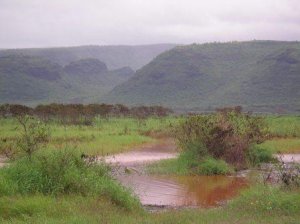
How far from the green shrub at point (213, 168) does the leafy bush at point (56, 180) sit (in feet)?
26.9

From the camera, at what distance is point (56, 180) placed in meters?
13.0

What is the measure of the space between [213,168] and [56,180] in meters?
9.62

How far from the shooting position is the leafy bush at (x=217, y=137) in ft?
72.9

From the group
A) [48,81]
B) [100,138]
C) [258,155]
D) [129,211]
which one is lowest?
[48,81]

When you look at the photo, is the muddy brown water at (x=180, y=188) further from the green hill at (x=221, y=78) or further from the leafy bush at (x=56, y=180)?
the green hill at (x=221, y=78)

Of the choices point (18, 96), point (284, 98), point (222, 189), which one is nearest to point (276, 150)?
point (222, 189)

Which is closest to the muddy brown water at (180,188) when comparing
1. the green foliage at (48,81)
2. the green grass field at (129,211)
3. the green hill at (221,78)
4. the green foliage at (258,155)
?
the green grass field at (129,211)

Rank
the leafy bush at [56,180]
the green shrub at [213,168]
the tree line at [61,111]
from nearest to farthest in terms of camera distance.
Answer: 1. the leafy bush at [56,180]
2. the green shrub at [213,168]
3. the tree line at [61,111]

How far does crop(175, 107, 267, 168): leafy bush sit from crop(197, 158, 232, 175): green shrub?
681 mm

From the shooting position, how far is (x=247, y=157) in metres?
23.9

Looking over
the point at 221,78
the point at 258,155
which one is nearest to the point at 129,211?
the point at 258,155

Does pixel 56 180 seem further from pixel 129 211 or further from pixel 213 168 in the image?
pixel 213 168

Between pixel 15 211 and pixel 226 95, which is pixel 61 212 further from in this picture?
pixel 226 95

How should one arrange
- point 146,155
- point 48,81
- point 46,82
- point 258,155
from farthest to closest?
1. point 48,81
2. point 46,82
3. point 146,155
4. point 258,155
